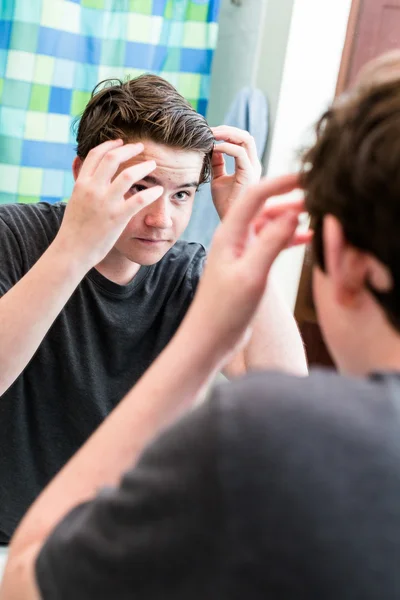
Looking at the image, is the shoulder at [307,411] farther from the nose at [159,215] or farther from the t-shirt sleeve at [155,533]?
the nose at [159,215]

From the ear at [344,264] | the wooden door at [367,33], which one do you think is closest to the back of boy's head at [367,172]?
the ear at [344,264]

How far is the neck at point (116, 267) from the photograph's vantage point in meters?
1.41

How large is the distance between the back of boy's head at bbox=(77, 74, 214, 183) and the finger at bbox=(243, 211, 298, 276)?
75 centimetres

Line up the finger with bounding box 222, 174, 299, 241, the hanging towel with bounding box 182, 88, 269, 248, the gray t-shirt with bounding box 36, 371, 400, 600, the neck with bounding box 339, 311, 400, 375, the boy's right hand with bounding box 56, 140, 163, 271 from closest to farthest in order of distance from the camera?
the gray t-shirt with bounding box 36, 371, 400, 600
the neck with bounding box 339, 311, 400, 375
the finger with bounding box 222, 174, 299, 241
the boy's right hand with bounding box 56, 140, 163, 271
the hanging towel with bounding box 182, 88, 269, 248

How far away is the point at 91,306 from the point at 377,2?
1282mm

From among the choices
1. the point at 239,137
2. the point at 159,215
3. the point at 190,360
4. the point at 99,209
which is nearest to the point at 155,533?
the point at 190,360

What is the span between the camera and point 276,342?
46.7 inches

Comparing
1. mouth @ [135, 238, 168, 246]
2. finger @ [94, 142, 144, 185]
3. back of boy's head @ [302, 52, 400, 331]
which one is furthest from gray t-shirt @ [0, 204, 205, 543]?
back of boy's head @ [302, 52, 400, 331]

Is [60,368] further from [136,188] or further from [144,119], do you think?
[144,119]

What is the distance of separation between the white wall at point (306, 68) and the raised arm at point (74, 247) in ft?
3.81

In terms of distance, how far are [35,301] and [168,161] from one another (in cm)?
41

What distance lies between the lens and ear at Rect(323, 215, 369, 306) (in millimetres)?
542

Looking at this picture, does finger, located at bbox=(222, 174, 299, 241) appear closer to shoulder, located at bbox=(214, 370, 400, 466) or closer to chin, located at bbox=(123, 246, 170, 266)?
shoulder, located at bbox=(214, 370, 400, 466)

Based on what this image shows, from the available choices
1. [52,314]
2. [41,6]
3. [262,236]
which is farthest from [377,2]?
[262,236]
